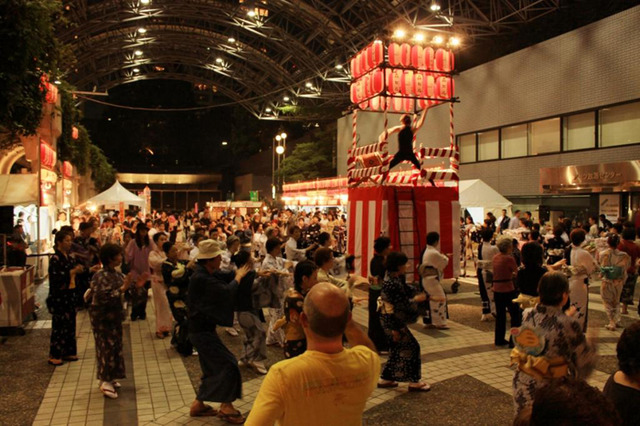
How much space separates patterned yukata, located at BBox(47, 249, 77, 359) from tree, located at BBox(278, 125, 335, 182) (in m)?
33.7

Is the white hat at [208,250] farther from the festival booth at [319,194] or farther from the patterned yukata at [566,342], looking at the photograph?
the festival booth at [319,194]

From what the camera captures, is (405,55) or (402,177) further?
(405,55)

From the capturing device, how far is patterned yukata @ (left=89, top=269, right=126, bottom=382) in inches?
223

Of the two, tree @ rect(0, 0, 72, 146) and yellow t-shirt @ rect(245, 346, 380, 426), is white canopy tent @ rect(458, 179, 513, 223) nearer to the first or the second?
tree @ rect(0, 0, 72, 146)

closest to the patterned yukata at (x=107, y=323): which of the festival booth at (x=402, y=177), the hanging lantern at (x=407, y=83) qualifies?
the festival booth at (x=402, y=177)

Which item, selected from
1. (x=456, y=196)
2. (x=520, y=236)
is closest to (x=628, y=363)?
(x=456, y=196)

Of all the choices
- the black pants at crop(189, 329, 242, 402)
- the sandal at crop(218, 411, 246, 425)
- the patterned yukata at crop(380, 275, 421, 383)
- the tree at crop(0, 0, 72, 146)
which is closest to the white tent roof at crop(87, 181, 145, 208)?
the tree at crop(0, 0, 72, 146)

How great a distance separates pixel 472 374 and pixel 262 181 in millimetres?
48442

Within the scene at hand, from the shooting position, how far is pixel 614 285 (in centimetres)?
824

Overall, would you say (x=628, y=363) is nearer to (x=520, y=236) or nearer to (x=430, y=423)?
(x=430, y=423)

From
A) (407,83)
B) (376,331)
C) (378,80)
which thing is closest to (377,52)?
(378,80)

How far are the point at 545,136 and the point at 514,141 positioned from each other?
1659mm

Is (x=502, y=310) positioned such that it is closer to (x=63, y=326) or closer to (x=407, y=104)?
(x=63, y=326)

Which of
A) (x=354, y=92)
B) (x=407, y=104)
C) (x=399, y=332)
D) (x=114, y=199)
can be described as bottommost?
(x=399, y=332)
